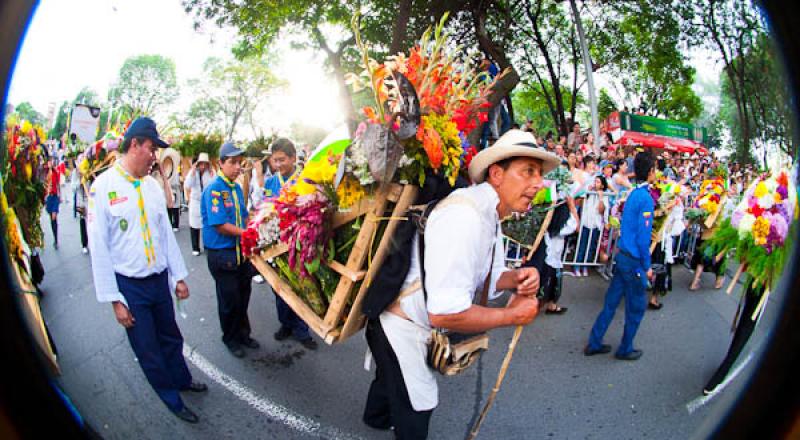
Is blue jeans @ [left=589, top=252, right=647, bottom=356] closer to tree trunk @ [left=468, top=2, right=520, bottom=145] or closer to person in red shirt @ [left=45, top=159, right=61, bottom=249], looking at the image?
tree trunk @ [left=468, top=2, right=520, bottom=145]

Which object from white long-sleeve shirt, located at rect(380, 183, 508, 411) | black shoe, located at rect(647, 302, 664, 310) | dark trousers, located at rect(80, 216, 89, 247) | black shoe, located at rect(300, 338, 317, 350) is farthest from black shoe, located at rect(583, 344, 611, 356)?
dark trousers, located at rect(80, 216, 89, 247)

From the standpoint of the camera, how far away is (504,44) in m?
1.13

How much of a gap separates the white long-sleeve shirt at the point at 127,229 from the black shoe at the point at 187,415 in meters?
0.34

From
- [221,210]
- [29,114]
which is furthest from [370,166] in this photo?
[29,114]

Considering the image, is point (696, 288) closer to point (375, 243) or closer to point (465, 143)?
point (465, 143)

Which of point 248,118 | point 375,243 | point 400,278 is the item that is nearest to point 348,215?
point 375,243

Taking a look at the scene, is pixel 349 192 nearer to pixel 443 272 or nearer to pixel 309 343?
pixel 443 272

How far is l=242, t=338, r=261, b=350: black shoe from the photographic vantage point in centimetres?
124

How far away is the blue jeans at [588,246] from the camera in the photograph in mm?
1489

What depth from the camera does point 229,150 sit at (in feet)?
4.13

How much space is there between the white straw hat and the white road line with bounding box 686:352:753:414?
0.78m

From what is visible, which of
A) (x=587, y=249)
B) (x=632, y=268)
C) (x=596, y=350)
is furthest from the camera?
(x=587, y=249)

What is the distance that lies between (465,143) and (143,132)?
0.95 m

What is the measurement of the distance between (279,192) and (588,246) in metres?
1.15
